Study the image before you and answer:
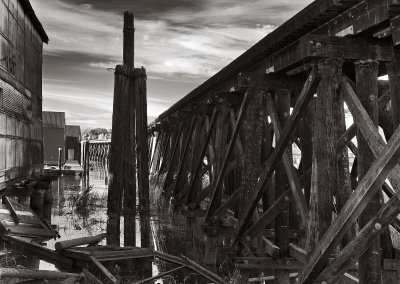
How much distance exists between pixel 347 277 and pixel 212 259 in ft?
11.7

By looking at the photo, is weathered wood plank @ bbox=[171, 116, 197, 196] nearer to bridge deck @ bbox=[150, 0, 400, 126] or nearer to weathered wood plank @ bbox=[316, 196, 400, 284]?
bridge deck @ bbox=[150, 0, 400, 126]

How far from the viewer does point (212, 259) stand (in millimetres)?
8398

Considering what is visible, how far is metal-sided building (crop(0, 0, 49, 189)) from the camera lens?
10.9 meters

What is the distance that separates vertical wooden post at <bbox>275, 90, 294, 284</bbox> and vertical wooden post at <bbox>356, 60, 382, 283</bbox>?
166 cm

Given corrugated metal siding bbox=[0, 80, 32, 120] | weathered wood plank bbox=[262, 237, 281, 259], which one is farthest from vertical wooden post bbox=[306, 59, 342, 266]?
corrugated metal siding bbox=[0, 80, 32, 120]

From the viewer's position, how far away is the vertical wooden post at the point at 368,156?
4.04m

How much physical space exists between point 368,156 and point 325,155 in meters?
0.36

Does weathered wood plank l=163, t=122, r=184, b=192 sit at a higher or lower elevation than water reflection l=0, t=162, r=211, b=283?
higher

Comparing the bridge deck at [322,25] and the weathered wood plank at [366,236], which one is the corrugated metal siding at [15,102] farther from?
the weathered wood plank at [366,236]

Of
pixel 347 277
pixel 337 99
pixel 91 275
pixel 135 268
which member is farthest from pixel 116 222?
pixel 337 99

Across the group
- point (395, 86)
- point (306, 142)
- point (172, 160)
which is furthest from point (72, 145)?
point (395, 86)

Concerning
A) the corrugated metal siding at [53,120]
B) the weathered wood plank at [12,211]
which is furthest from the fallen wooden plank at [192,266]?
the corrugated metal siding at [53,120]

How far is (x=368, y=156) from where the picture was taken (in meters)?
4.12

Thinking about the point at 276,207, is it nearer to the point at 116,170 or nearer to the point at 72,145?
the point at 116,170
